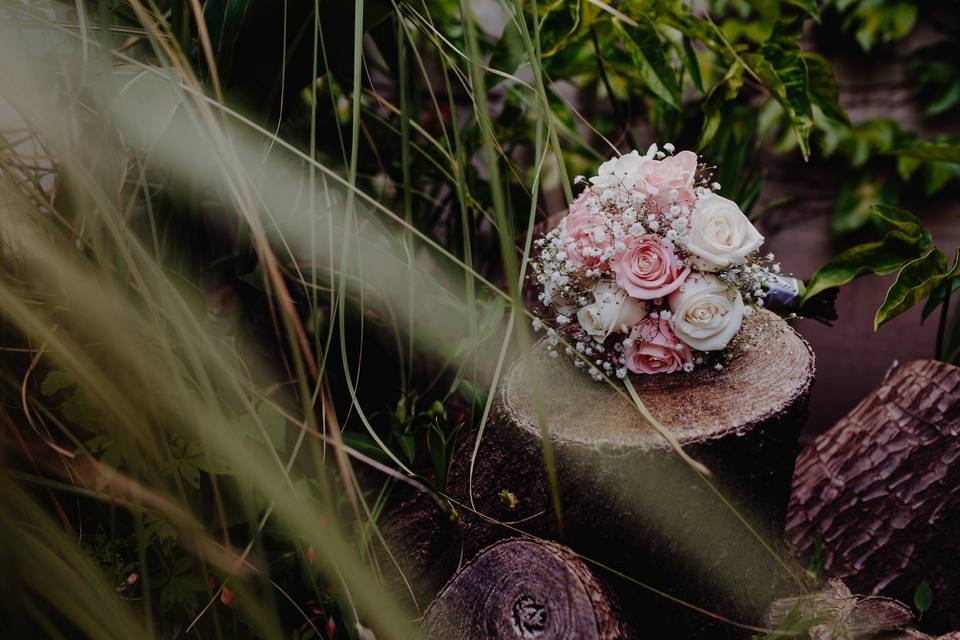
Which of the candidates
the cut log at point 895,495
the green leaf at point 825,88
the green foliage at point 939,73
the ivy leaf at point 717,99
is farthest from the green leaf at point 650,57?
the green foliage at point 939,73

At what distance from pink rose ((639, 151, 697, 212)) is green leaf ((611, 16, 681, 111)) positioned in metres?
0.31

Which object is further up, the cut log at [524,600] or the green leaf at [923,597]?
the cut log at [524,600]

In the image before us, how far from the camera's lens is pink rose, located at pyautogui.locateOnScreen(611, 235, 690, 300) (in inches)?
33.4

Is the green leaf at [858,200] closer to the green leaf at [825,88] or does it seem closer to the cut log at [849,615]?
the green leaf at [825,88]

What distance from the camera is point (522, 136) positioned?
5.07 feet

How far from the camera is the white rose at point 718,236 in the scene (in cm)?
83

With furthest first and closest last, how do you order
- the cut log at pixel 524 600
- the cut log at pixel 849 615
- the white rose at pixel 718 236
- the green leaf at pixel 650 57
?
the green leaf at pixel 650 57 < the cut log at pixel 849 615 < the white rose at pixel 718 236 < the cut log at pixel 524 600

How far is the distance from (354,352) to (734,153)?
96 cm

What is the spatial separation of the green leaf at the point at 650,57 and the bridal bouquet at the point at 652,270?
317 millimetres

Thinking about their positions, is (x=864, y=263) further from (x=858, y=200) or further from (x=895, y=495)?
(x=858, y=200)

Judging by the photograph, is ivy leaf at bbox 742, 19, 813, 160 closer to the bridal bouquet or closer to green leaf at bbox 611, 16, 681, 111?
green leaf at bbox 611, 16, 681, 111

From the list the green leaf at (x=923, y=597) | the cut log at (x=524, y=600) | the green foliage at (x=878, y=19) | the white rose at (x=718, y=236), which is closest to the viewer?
the cut log at (x=524, y=600)

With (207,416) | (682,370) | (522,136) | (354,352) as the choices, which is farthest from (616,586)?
(522,136)

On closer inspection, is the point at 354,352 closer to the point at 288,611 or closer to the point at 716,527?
the point at 288,611
